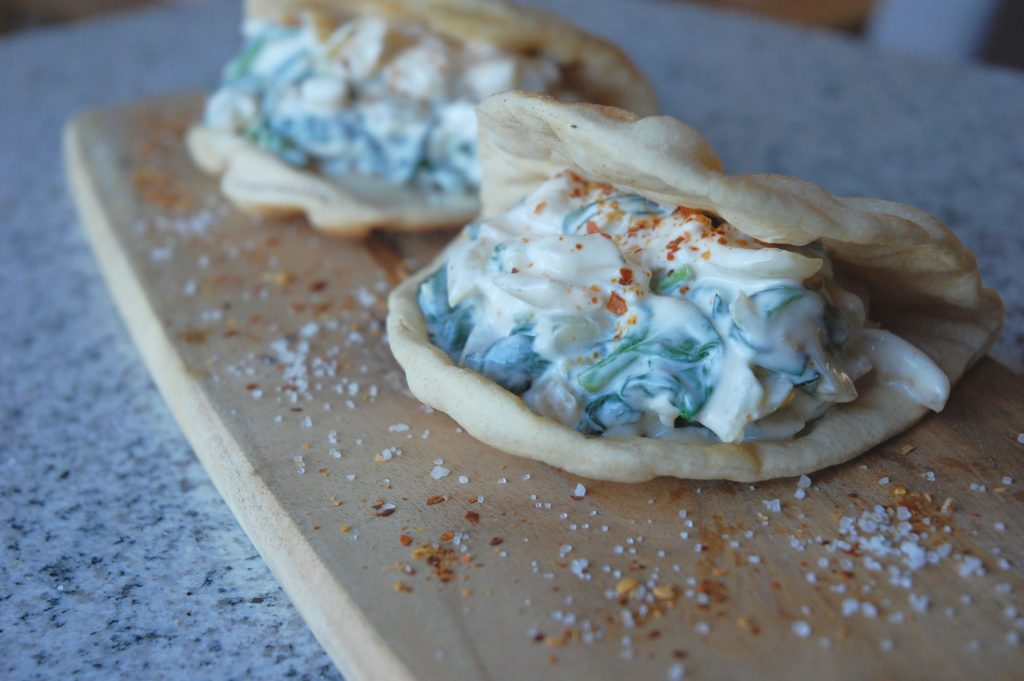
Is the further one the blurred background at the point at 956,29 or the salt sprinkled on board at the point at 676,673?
the blurred background at the point at 956,29

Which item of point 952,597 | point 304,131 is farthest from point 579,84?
point 952,597

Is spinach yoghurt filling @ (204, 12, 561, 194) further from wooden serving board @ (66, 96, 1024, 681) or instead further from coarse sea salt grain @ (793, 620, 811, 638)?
coarse sea salt grain @ (793, 620, 811, 638)

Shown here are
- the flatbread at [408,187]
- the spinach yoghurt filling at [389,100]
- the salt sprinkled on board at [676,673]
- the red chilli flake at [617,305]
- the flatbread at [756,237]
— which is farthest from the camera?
the spinach yoghurt filling at [389,100]

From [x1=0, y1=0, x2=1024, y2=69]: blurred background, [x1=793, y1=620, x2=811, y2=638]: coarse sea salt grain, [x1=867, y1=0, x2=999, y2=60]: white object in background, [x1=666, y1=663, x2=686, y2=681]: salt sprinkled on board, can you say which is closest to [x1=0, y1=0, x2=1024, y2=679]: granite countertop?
[x1=666, y1=663, x2=686, y2=681]: salt sprinkled on board

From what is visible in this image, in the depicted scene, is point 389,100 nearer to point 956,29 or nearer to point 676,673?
point 676,673

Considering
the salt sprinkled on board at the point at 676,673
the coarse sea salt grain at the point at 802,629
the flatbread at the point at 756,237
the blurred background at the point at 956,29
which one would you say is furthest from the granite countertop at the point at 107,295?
the blurred background at the point at 956,29

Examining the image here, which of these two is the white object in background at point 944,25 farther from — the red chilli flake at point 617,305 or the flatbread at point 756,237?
the red chilli flake at point 617,305

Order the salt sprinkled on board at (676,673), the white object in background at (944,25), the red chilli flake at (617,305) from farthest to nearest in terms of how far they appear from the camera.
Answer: the white object in background at (944,25) → the red chilli flake at (617,305) → the salt sprinkled on board at (676,673)

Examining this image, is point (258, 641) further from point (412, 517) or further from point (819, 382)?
point (819, 382)
